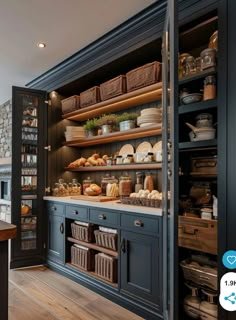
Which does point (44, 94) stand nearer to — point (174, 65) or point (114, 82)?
point (114, 82)

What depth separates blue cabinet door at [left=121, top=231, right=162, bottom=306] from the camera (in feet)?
7.72

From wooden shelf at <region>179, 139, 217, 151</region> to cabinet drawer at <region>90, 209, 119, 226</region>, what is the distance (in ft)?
3.28

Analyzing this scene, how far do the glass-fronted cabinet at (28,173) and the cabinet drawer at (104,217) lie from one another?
1163mm

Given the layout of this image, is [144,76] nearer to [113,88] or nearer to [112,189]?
[113,88]

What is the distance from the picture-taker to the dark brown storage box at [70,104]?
12.6 feet

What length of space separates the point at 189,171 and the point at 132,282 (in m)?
1.13

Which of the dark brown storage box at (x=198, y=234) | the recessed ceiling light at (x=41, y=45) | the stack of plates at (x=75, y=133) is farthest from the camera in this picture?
the stack of plates at (x=75, y=133)

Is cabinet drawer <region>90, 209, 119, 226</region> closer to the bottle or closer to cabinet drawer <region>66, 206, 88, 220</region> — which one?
cabinet drawer <region>66, 206, 88, 220</region>

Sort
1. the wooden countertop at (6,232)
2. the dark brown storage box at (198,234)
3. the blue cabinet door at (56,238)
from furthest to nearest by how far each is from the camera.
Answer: the blue cabinet door at (56,238)
the dark brown storage box at (198,234)
the wooden countertop at (6,232)

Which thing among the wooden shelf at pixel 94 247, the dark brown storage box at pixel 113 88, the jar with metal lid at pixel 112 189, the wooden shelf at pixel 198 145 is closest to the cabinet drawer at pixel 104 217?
the wooden shelf at pixel 94 247

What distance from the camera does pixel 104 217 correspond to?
2.95m

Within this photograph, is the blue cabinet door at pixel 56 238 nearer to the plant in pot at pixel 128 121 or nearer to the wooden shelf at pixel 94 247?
the wooden shelf at pixel 94 247

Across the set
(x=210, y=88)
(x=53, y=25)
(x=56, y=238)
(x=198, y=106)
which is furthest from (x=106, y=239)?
(x=53, y=25)

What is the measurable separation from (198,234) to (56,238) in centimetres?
225
